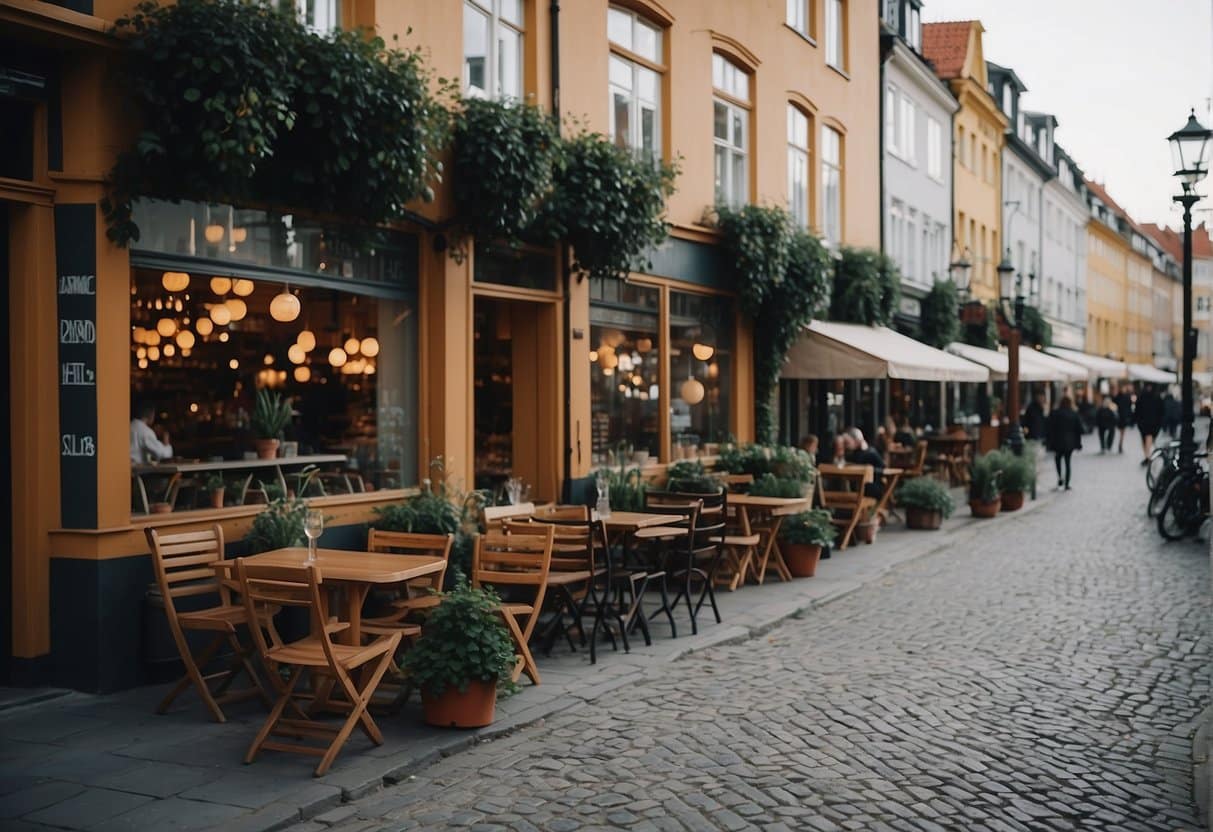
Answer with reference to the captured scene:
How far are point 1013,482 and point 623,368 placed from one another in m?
8.79

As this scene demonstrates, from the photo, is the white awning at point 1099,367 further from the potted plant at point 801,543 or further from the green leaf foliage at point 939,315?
the potted plant at point 801,543

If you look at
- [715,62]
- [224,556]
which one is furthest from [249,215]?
[715,62]

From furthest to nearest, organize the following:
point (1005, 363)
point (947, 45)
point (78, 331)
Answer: point (947, 45) < point (1005, 363) < point (78, 331)

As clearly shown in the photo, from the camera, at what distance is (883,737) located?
267 inches

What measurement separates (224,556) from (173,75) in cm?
315

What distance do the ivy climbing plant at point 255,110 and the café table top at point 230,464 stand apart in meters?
1.63

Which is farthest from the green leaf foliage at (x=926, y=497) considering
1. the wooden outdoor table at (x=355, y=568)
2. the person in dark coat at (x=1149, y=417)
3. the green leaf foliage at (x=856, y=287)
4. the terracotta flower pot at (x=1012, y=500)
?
the person in dark coat at (x=1149, y=417)

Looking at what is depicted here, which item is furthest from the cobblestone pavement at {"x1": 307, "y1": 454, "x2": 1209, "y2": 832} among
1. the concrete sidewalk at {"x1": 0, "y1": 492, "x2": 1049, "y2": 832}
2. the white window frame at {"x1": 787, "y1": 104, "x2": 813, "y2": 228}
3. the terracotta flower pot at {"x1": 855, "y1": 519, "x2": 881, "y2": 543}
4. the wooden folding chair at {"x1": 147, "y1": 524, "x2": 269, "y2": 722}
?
the white window frame at {"x1": 787, "y1": 104, "x2": 813, "y2": 228}

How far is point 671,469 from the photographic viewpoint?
552 inches

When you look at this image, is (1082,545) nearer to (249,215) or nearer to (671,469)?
(671,469)

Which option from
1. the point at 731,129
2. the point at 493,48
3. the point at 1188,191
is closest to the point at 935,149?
the point at 731,129

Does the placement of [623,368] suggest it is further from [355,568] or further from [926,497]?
[355,568]

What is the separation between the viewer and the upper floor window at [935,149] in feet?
94.7

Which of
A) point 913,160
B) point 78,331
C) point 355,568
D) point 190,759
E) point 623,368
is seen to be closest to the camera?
point 190,759
